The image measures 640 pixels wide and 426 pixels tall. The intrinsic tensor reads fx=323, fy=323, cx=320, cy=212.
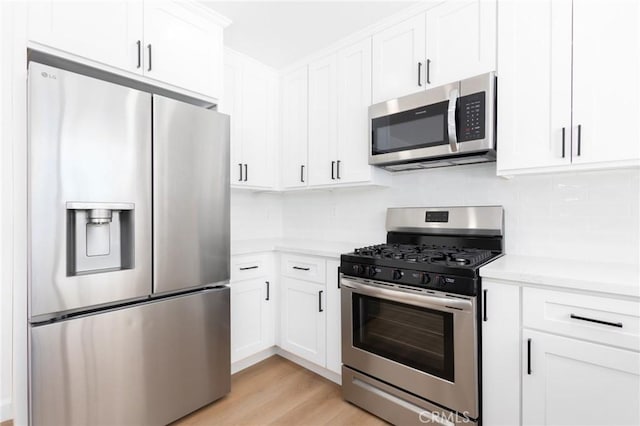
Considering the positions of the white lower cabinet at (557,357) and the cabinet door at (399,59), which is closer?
the white lower cabinet at (557,357)

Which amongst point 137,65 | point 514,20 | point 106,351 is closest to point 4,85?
point 137,65

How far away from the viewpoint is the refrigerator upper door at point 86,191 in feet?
4.42

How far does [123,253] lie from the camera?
1.64m

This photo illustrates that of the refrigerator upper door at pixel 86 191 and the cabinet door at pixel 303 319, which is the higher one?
the refrigerator upper door at pixel 86 191

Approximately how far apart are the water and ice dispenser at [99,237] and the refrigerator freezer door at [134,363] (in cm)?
24

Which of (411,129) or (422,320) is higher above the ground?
(411,129)

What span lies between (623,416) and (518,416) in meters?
0.37

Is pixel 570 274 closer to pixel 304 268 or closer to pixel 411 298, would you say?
pixel 411 298

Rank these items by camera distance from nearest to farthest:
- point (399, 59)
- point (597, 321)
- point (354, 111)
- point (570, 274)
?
point (597, 321) → point (570, 274) → point (399, 59) → point (354, 111)

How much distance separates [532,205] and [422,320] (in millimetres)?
958

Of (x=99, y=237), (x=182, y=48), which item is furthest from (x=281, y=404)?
(x=182, y=48)

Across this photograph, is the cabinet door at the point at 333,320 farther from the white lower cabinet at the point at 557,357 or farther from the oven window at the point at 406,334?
the white lower cabinet at the point at 557,357

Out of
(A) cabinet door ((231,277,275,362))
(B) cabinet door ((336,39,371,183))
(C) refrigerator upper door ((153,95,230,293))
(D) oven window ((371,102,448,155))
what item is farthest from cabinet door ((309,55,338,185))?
(A) cabinet door ((231,277,275,362))

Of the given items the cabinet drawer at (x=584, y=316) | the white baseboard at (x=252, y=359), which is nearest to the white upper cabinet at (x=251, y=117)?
the white baseboard at (x=252, y=359)
